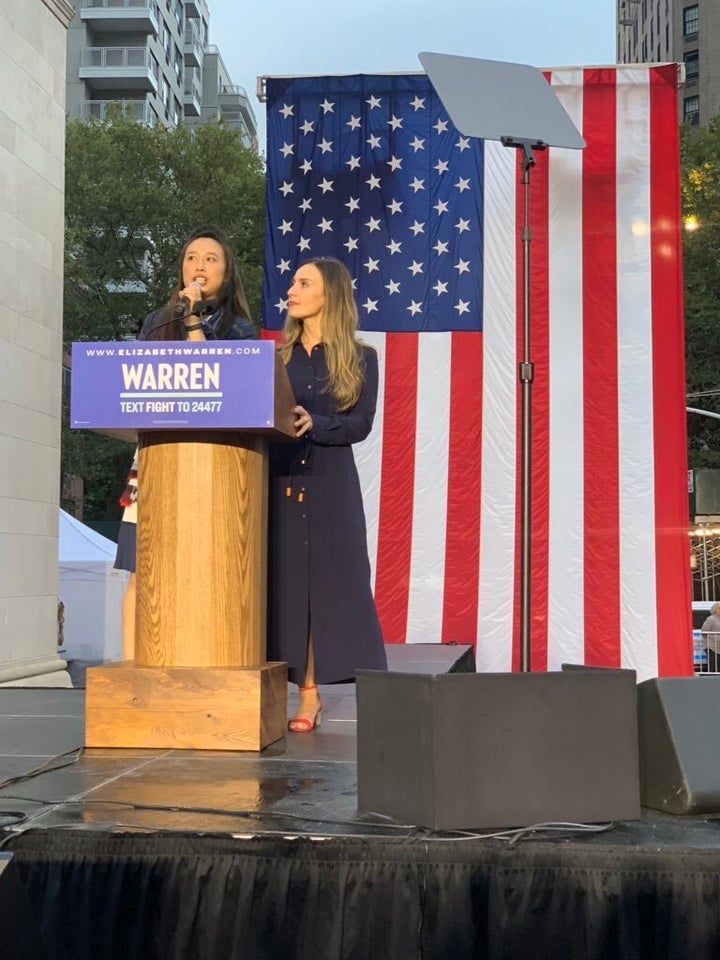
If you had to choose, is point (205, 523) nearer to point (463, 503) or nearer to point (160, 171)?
point (463, 503)

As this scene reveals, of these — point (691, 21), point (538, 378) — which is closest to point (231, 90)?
point (691, 21)

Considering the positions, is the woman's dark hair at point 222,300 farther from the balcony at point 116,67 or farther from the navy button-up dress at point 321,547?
the balcony at point 116,67

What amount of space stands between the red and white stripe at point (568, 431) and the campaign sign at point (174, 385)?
219 inches

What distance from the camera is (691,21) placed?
57.4 m

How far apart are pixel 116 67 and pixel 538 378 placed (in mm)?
41538

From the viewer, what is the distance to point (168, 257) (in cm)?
2431

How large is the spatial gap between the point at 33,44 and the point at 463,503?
15.8ft

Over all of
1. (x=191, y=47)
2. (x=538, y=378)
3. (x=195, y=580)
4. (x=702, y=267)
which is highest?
(x=191, y=47)

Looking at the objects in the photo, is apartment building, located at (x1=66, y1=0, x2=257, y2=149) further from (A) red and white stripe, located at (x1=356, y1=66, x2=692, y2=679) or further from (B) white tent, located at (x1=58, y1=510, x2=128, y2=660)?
(A) red and white stripe, located at (x1=356, y1=66, x2=692, y2=679)

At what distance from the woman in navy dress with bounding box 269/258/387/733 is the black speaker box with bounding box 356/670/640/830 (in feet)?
4.36

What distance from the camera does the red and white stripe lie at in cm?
830

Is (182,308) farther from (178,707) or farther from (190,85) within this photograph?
(190,85)

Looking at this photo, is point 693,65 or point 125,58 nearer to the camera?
point 125,58

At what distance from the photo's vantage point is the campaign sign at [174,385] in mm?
2984
